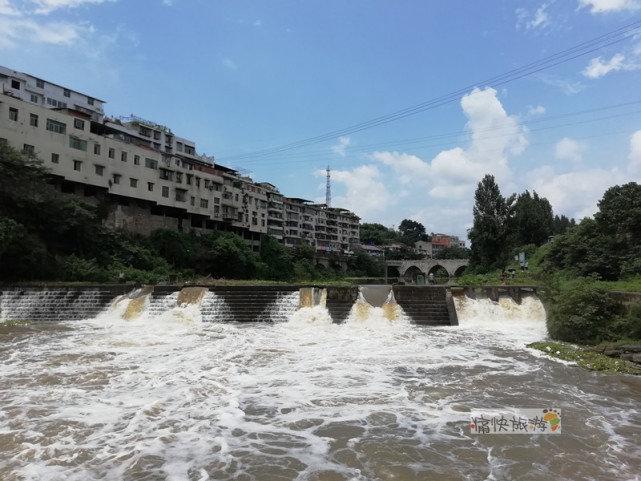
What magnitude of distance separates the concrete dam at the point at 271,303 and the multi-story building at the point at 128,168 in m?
13.9

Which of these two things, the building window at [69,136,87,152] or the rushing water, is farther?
the building window at [69,136,87,152]

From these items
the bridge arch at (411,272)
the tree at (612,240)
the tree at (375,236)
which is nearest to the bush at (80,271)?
the tree at (612,240)

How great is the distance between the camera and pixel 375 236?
98.7 meters

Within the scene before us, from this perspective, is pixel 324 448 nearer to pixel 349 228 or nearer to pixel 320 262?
pixel 320 262

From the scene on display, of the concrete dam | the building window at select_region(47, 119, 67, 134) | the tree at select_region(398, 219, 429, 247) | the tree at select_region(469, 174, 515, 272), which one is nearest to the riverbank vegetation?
the tree at select_region(469, 174, 515, 272)

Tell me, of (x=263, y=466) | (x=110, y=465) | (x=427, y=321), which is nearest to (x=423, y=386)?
(x=263, y=466)

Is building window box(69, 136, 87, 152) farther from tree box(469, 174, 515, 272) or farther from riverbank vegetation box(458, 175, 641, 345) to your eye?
tree box(469, 174, 515, 272)

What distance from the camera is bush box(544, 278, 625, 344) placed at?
40.1 ft

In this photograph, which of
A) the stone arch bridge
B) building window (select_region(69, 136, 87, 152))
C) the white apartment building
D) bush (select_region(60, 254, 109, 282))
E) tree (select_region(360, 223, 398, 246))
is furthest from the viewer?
tree (select_region(360, 223, 398, 246))

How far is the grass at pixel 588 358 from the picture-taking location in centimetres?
947

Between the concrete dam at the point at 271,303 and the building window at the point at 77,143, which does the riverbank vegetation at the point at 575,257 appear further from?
the building window at the point at 77,143

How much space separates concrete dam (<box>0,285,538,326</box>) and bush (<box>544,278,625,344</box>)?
326cm

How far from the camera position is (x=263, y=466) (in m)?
5.00

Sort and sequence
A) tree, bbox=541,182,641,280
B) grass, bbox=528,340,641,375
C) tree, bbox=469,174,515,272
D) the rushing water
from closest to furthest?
the rushing water, grass, bbox=528,340,641,375, tree, bbox=541,182,641,280, tree, bbox=469,174,515,272
